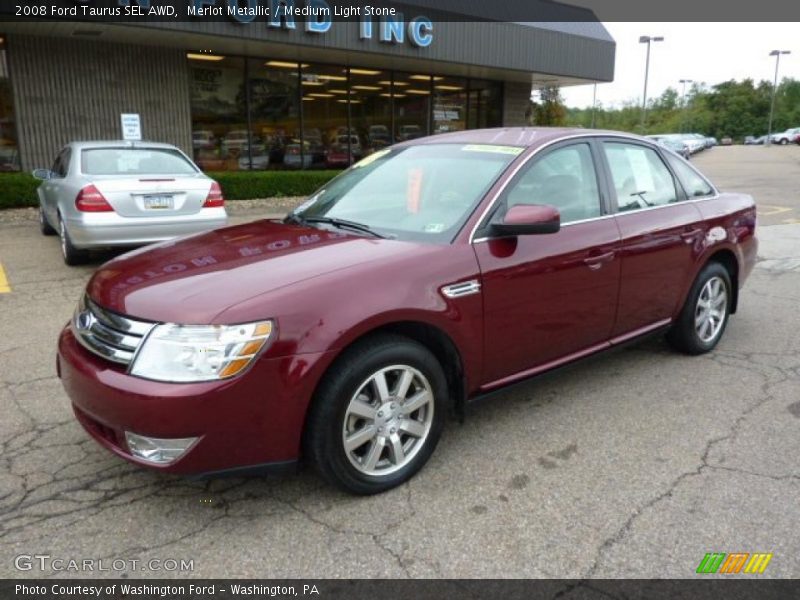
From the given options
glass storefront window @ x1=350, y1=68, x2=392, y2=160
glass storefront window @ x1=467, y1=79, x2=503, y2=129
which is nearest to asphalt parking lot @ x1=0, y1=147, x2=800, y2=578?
glass storefront window @ x1=350, y1=68, x2=392, y2=160

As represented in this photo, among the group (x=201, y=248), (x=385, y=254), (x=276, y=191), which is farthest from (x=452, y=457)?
(x=276, y=191)

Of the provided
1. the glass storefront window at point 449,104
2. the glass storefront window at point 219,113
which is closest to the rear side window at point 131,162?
the glass storefront window at point 219,113

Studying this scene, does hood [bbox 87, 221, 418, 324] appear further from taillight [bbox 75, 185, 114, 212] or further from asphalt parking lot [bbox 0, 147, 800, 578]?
taillight [bbox 75, 185, 114, 212]

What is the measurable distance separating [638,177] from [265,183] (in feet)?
37.1

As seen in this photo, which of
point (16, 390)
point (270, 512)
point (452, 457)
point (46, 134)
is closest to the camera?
point (270, 512)

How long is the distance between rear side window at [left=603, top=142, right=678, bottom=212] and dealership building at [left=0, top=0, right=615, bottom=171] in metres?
10.2

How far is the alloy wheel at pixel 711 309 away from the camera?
4676mm

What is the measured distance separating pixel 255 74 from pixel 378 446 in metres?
14.5

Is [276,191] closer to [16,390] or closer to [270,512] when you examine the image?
[16,390]

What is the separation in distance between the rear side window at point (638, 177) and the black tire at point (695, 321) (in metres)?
0.62

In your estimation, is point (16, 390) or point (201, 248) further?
point (16, 390)

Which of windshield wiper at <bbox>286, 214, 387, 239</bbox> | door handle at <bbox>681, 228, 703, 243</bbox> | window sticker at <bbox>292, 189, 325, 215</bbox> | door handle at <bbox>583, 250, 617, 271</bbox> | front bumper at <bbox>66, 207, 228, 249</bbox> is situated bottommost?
front bumper at <bbox>66, 207, 228, 249</bbox>

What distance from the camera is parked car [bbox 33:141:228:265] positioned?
6.92m

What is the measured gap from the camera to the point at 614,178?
403 centimetres
